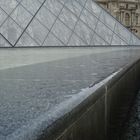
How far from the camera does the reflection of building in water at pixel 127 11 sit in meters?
43.8

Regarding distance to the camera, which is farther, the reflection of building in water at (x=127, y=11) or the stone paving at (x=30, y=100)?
the reflection of building in water at (x=127, y=11)

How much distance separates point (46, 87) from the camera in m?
2.22

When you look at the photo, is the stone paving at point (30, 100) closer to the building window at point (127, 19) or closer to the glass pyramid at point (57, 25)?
the glass pyramid at point (57, 25)

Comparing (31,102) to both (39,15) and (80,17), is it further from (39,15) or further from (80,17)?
(80,17)

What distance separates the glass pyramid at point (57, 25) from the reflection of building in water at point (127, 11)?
30109 mm

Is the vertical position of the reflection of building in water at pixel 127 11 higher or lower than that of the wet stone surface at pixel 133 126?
lower

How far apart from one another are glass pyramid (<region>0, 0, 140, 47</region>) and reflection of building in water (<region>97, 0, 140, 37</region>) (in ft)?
98.8

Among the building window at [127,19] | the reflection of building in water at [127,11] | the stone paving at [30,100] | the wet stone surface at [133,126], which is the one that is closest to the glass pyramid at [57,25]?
the wet stone surface at [133,126]

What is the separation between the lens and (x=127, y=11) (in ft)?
149

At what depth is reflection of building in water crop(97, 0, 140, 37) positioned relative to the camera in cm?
4381

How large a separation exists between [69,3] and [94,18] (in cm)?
117

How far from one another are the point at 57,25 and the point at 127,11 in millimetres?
34992

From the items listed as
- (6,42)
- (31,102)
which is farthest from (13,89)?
(6,42)

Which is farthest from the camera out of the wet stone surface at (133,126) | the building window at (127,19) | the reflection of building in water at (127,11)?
the building window at (127,19)
